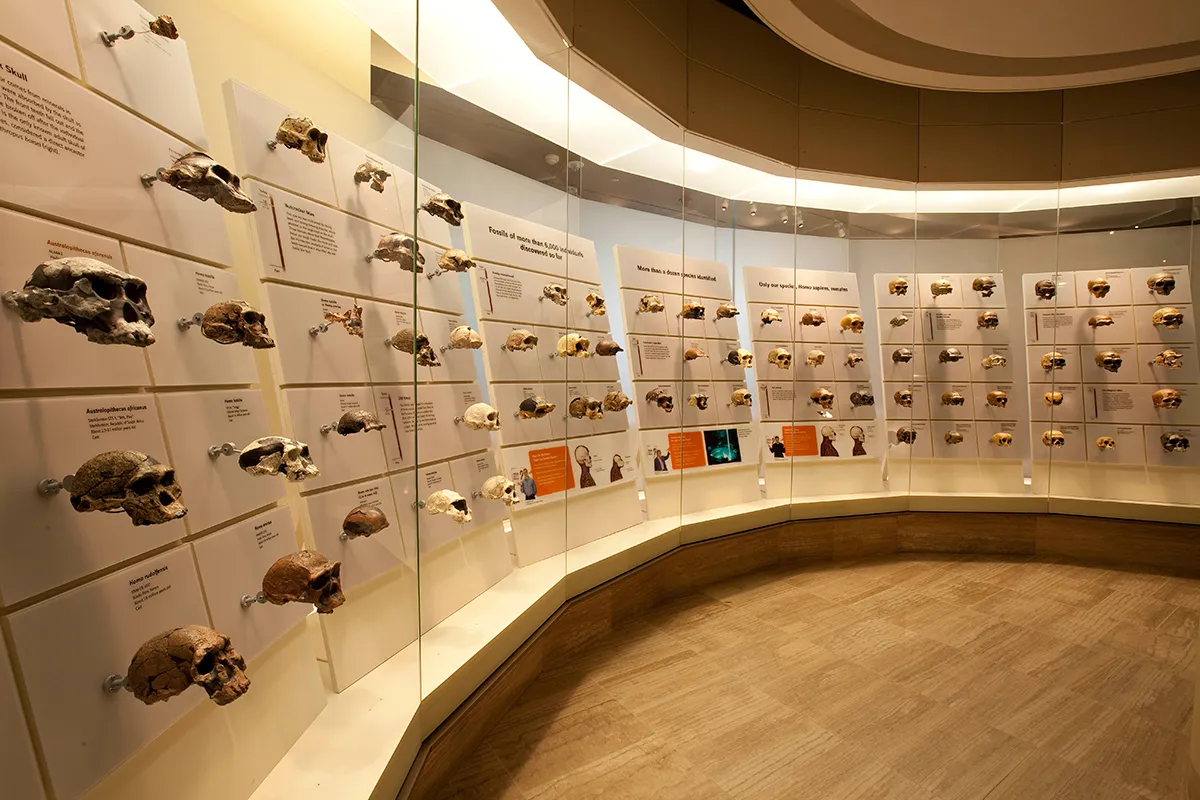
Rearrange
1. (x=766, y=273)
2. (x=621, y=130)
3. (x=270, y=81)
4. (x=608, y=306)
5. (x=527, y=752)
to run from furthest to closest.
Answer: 1. (x=766, y=273)
2. (x=608, y=306)
3. (x=621, y=130)
4. (x=527, y=752)
5. (x=270, y=81)

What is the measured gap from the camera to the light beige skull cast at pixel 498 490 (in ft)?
7.87

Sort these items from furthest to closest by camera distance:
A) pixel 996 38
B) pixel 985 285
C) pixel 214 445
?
1. pixel 985 285
2. pixel 996 38
3. pixel 214 445

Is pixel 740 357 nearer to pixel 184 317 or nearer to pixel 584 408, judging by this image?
pixel 584 408

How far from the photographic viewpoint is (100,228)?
1.15 meters

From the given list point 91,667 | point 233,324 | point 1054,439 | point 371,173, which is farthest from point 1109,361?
point 91,667

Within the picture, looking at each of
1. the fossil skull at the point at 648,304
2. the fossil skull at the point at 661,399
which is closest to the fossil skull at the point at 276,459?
the fossil skull at the point at 661,399

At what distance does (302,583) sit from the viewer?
1.30 metres

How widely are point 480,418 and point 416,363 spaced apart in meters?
0.65

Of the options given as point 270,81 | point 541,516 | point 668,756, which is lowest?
point 668,756

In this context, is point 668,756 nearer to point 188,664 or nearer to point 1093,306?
point 188,664

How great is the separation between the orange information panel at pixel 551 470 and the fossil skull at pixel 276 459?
1.60m

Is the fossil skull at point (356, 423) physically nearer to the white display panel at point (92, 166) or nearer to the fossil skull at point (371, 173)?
the white display panel at point (92, 166)

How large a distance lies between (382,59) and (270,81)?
374 millimetres

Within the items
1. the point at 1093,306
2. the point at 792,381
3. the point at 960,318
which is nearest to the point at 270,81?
the point at 792,381
